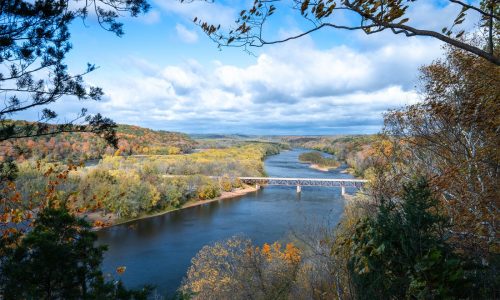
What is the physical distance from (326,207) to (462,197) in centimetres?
3344

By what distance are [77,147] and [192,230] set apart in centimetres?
1248

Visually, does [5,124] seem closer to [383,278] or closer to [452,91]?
[383,278]

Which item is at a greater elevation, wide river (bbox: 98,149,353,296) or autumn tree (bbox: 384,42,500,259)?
autumn tree (bbox: 384,42,500,259)

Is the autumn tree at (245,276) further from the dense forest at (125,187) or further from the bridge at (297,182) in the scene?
the bridge at (297,182)

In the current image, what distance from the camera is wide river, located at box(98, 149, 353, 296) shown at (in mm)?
20969

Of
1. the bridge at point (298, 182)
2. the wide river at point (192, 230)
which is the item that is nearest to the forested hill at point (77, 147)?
the wide river at point (192, 230)

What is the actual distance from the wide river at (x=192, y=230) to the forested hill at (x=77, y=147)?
6.55 m

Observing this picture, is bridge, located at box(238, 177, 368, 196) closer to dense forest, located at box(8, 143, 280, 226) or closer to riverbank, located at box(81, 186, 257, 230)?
riverbank, located at box(81, 186, 257, 230)

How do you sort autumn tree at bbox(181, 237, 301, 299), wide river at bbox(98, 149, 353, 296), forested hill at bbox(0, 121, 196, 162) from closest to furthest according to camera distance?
forested hill at bbox(0, 121, 196, 162) < autumn tree at bbox(181, 237, 301, 299) < wide river at bbox(98, 149, 353, 296)

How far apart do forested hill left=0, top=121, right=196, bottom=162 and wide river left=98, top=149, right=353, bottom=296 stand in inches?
258

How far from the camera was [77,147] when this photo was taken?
30891 mm

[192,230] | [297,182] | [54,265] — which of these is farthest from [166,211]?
[54,265]

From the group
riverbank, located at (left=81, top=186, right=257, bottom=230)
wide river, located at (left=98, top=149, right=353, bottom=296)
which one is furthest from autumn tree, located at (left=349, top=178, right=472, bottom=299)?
riverbank, located at (left=81, top=186, right=257, bottom=230)

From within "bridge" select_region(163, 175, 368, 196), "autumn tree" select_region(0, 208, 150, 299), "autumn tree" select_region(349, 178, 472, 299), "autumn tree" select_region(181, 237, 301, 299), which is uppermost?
"autumn tree" select_region(349, 178, 472, 299)
